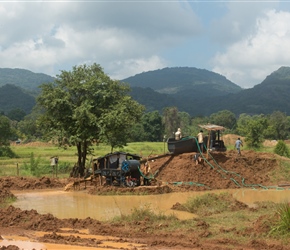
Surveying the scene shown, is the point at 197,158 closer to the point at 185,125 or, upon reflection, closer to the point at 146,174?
the point at 146,174

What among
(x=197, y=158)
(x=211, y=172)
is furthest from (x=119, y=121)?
(x=211, y=172)

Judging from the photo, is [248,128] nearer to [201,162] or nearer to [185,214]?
[201,162]

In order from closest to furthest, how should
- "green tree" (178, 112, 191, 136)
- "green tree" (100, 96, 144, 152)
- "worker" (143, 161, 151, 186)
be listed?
"worker" (143, 161, 151, 186) → "green tree" (100, 96, 144, 152) → "green tree" (178, 112, 191, 136)

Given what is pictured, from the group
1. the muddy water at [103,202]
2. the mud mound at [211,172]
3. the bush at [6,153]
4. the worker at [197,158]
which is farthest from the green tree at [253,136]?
the bush at [6,153]

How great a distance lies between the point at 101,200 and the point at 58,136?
8.31 m

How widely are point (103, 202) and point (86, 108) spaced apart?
848 cm

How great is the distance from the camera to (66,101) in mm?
26469

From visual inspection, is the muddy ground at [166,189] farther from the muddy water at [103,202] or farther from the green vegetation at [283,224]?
the muddy water at [103,202]

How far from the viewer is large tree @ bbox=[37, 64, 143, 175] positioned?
2603cm

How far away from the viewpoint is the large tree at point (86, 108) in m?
26.0

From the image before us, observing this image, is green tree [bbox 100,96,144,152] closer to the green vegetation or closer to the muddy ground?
the muddy ground

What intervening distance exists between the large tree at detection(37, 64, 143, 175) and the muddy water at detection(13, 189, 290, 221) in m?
5.20

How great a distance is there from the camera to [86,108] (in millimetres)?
26031

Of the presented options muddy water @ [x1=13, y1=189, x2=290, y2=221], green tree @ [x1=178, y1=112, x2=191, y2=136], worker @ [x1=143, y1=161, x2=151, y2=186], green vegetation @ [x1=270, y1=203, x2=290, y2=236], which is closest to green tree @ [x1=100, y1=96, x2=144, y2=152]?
worker @ [x1=143, y1=161, x2=151, y2=186]
